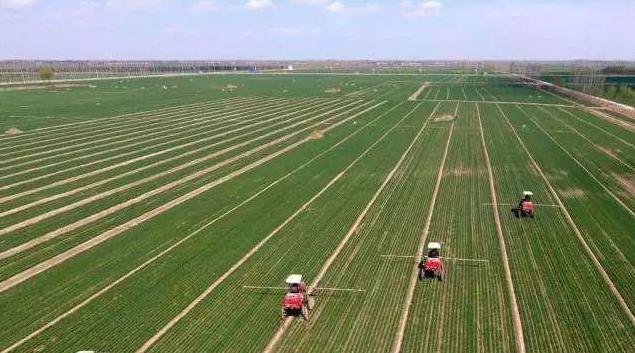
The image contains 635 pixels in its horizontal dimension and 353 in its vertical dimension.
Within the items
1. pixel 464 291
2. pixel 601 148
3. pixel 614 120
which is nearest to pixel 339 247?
pixel 464 291

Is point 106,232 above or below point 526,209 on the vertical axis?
below

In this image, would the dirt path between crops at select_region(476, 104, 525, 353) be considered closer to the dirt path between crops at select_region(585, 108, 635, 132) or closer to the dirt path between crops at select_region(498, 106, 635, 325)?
the dirt path between crops at select_region(498, 106, 635, 325)

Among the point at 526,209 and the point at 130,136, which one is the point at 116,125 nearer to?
the point at 130,136

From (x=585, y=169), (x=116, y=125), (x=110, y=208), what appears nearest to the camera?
(x=110, y=208)

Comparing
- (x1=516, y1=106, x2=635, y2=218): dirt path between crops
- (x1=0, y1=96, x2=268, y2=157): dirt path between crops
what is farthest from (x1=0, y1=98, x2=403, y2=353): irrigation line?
(x1=0, y1=96, x2=268, y2=157): dirt path between crops

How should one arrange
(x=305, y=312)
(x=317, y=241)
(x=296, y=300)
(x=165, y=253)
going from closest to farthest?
(x=296, y=300) → (x=305, y=312) → (x=165, y=253) → (x=317, y=241)
